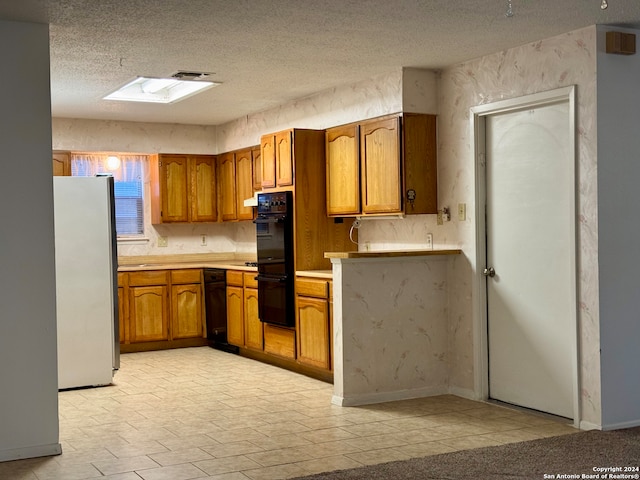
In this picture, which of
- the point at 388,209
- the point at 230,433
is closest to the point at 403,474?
the point at 230,433

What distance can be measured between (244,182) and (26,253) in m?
4.24

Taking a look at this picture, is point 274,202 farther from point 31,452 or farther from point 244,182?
point 31,452

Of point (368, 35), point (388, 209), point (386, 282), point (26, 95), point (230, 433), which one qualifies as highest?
point (368, 35)

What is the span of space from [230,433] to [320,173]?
272cm

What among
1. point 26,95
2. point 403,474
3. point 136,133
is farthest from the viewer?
point 136,133

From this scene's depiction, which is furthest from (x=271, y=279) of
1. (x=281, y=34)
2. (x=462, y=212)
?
(x=281, y=34)

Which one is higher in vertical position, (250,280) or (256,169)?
(256,169)

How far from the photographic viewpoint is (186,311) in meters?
8.65

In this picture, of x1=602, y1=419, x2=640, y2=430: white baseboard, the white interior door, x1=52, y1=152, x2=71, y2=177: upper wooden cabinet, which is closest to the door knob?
the white interior door

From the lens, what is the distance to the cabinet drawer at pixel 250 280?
25.2ft

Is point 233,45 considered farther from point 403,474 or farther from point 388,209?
point 403,474

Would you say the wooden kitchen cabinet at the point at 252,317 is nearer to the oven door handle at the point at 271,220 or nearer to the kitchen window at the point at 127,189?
the oven door handle at the point at 271,220

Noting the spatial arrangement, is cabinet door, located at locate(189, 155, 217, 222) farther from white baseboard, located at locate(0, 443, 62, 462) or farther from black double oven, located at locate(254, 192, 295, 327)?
white baseboard, located at locate(0, 443, 62, 462)

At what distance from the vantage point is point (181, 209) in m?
9.03
